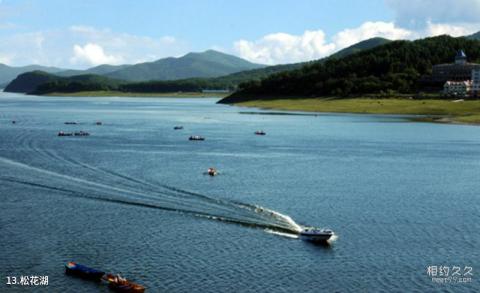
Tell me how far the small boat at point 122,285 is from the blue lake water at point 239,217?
54.1 inches

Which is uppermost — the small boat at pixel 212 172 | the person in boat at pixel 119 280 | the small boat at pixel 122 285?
the small boat at pixel 212 172

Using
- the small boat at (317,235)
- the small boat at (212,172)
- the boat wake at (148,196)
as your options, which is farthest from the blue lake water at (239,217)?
the small boat at (212,172)

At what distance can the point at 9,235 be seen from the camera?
7125cm

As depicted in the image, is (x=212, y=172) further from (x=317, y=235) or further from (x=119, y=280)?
(x=119, y=280)

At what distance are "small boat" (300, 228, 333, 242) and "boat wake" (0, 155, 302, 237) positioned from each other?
2.55 metres

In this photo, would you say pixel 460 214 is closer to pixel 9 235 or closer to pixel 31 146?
pixel 9 235

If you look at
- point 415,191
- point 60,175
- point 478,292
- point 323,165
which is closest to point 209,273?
point 478,292

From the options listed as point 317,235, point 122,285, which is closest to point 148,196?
point 317,235

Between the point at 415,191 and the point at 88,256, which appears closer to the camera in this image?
the point at 88,256

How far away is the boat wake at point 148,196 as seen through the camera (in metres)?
78.6

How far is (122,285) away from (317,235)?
77.4 ft

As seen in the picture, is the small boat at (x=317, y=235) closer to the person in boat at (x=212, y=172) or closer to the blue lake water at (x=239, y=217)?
the blue lake water at (x=239, y=217)

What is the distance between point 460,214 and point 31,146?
106 metres

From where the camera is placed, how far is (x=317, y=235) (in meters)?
69.3
